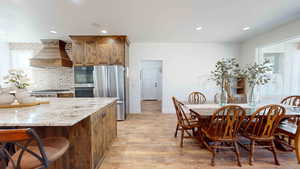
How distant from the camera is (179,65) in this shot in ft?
15.9

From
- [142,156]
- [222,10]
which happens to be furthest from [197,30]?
[142,156]

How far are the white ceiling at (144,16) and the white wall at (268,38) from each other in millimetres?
184

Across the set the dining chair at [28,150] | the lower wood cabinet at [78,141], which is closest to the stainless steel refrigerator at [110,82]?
the lower wood cabinet at [78,141]

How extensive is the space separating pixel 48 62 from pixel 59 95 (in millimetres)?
1086

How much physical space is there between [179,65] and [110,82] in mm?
2504

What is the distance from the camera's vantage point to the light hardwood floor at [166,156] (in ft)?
6.48

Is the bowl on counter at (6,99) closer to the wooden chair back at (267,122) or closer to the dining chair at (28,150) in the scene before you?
the dining chair at (28,150)

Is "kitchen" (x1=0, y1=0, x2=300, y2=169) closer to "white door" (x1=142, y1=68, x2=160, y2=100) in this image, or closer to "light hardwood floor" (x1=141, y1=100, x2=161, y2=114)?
"light hardwood floor" (x1=141, y1=100, x2=161, y2=114)

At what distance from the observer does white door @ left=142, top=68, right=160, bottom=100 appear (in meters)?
8.10

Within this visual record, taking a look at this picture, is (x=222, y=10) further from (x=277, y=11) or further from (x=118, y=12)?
(x=118, y=12)

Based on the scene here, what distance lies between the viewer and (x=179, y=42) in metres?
4.70

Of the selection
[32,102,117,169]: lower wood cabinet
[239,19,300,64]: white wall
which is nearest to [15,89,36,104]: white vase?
[32,102,117,169]: lower wood cabinet

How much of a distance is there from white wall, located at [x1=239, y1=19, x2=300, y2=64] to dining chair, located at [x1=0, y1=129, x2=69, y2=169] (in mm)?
4628

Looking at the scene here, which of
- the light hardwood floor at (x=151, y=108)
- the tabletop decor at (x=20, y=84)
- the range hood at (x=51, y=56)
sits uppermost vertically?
the range hood at (x=51, y=56)
